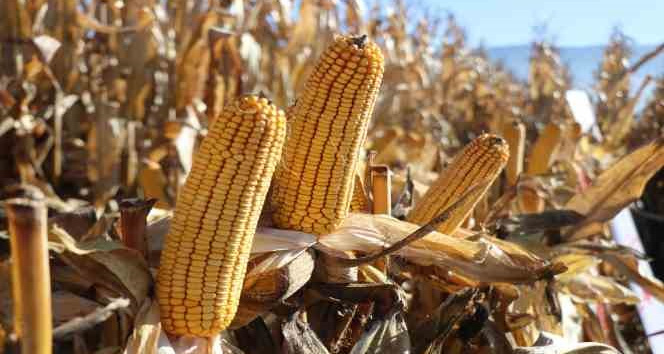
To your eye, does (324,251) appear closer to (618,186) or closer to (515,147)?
(618,186)

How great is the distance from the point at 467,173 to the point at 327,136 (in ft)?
1.82

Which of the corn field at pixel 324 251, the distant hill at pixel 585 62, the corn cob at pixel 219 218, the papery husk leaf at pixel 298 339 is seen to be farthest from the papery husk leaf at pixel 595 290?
the distant hill at pixel 585 62

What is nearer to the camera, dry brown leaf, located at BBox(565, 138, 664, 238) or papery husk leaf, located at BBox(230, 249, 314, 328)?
papery husk leaf, located at BBox(230, 249, 314, 328)

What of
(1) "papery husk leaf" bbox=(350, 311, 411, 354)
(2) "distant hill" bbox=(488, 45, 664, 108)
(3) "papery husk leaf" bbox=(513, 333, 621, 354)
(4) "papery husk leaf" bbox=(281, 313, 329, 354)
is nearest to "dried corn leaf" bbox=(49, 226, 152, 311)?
(4) "papery husk leaf" bbox=(281, 313, 329, 354)

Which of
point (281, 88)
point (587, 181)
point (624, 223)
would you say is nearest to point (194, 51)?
point (281, 88)

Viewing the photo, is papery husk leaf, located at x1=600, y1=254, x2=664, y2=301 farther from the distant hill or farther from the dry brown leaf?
the distant hill

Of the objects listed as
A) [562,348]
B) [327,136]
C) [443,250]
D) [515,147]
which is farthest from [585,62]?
[327,136]

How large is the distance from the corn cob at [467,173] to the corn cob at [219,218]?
2.29 ft

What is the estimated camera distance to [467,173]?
200 centimetres

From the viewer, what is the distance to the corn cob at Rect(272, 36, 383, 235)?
5.23ft

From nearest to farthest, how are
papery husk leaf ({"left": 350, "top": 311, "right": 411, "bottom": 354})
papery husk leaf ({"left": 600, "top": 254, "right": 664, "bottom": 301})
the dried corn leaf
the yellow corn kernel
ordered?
the dried corn leaf < papery husk leaf ({"left": 350, "top": 311, "right": 411, "bottom": 354}) < papery husk leaf ({"left": 600, "top": 254, "right": 664, "bottom": 301}) < the yellow corn kernel

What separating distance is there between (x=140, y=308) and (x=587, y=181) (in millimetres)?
3339

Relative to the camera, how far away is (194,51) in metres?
5.50

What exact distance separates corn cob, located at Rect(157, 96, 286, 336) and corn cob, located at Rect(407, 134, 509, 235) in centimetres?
70
